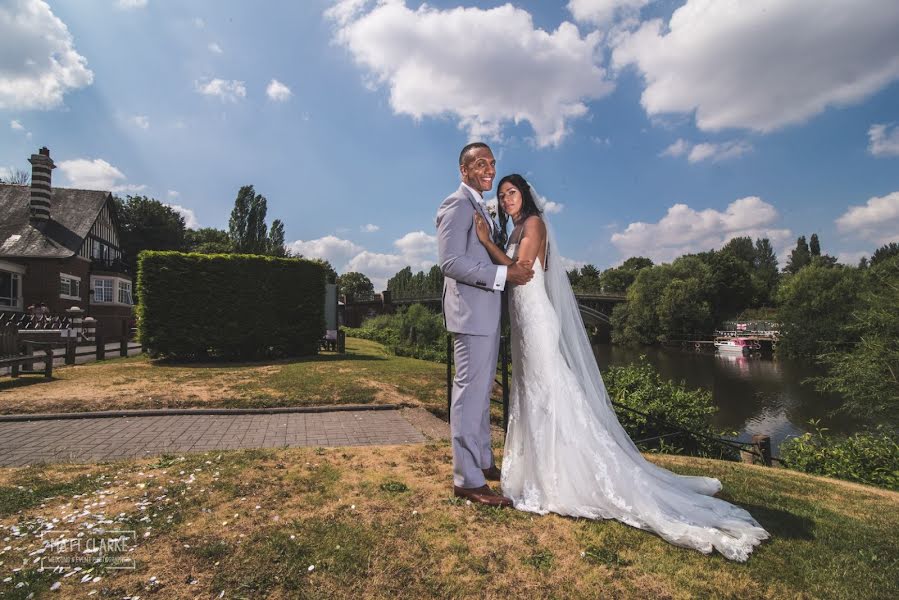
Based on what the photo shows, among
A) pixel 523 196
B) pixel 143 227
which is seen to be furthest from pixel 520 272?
pixel 143 227

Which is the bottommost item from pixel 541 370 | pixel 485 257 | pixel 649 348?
pixel 649 348

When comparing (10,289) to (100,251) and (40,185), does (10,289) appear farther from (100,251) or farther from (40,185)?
(100,251)

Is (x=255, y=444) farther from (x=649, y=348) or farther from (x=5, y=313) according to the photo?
(x=649, y=348)

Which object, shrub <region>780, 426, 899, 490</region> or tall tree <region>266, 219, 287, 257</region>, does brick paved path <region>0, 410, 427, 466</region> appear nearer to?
shrub <region>780, 426, 899, 490</region>

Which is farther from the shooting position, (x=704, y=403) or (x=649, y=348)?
(x=649, y=348)

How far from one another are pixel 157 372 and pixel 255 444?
7.41 m

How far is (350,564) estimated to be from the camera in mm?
2510

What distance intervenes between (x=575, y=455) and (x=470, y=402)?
86 centimetres

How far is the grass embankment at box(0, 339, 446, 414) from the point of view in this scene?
7.78 m

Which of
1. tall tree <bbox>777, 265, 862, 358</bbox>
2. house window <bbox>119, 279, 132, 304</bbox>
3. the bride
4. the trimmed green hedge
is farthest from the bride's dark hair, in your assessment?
tall tree <bbox>777, 265, 862, 358</bbox>

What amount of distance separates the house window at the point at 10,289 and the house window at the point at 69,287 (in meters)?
1.68

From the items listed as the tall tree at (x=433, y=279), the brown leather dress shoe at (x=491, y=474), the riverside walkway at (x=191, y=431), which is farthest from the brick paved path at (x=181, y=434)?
the tall tree at (x=433, y=279)

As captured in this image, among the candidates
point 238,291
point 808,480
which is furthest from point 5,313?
point 808,480

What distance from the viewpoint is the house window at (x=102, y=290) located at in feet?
94.2
